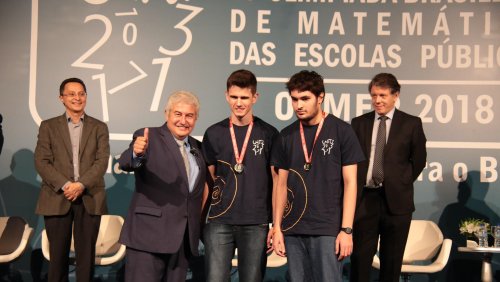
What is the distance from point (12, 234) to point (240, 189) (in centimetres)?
315

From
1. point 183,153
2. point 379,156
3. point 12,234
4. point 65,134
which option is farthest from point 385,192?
point 12,234

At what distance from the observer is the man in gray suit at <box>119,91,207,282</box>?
11.4 ft

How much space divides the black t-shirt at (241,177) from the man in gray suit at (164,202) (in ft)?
0.88

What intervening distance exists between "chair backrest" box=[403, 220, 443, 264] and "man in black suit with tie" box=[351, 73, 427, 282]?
145 cm

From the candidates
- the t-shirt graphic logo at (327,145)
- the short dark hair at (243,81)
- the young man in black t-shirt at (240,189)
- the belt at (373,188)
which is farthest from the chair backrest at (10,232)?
the t-shirt graphic logo at (327,145)

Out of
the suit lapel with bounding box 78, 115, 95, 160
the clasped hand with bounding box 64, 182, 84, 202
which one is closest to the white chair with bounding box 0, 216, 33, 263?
the clasped hand with bounding box 64, 182, 84, 202

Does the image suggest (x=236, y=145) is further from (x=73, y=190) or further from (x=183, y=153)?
(x=73, y=190)

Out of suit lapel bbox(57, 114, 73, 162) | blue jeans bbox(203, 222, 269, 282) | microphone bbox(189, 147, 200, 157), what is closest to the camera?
microphone bbox(189, 147, 200, 157)

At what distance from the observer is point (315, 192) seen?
11.8 ft

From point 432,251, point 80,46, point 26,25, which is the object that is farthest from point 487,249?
point 26,25

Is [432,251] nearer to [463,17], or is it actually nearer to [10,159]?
[463,17]

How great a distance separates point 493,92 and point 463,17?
78 centimetres

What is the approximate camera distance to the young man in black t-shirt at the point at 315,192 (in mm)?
3561

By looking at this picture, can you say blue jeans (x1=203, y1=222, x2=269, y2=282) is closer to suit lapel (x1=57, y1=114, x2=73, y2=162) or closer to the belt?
the belt
